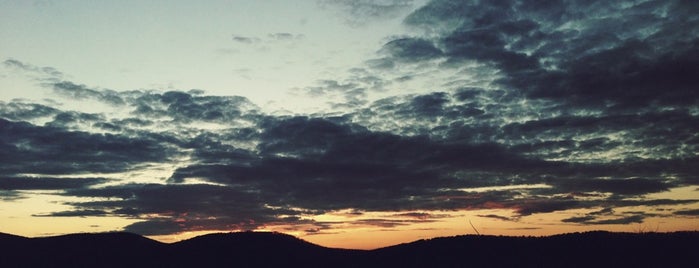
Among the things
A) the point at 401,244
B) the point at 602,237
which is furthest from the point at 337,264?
the point at 602,237

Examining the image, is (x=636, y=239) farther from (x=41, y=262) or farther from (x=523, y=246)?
(x=41, y=262)

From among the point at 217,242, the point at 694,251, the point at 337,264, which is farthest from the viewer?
the point at 217,242

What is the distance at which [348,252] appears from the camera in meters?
34.3

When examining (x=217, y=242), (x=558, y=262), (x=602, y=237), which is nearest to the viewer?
(x=558, y=262)

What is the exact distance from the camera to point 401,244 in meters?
34.0

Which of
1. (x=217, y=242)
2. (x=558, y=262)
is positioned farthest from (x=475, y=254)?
(x=217, y=242)

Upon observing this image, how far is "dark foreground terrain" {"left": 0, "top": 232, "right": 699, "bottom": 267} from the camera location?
84.7 ft

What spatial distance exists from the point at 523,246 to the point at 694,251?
7946 mm

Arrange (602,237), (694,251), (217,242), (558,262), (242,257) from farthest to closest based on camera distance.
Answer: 1. (217,242)
2. (242,257)
3. (602,237)
4. (558,262)
5. (694,251)

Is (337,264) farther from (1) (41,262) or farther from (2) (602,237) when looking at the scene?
(1) (41,262)

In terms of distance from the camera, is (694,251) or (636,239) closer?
(694,251)

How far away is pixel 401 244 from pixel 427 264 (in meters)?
4.66

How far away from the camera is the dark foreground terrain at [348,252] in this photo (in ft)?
84.7

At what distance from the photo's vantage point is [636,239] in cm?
2714
